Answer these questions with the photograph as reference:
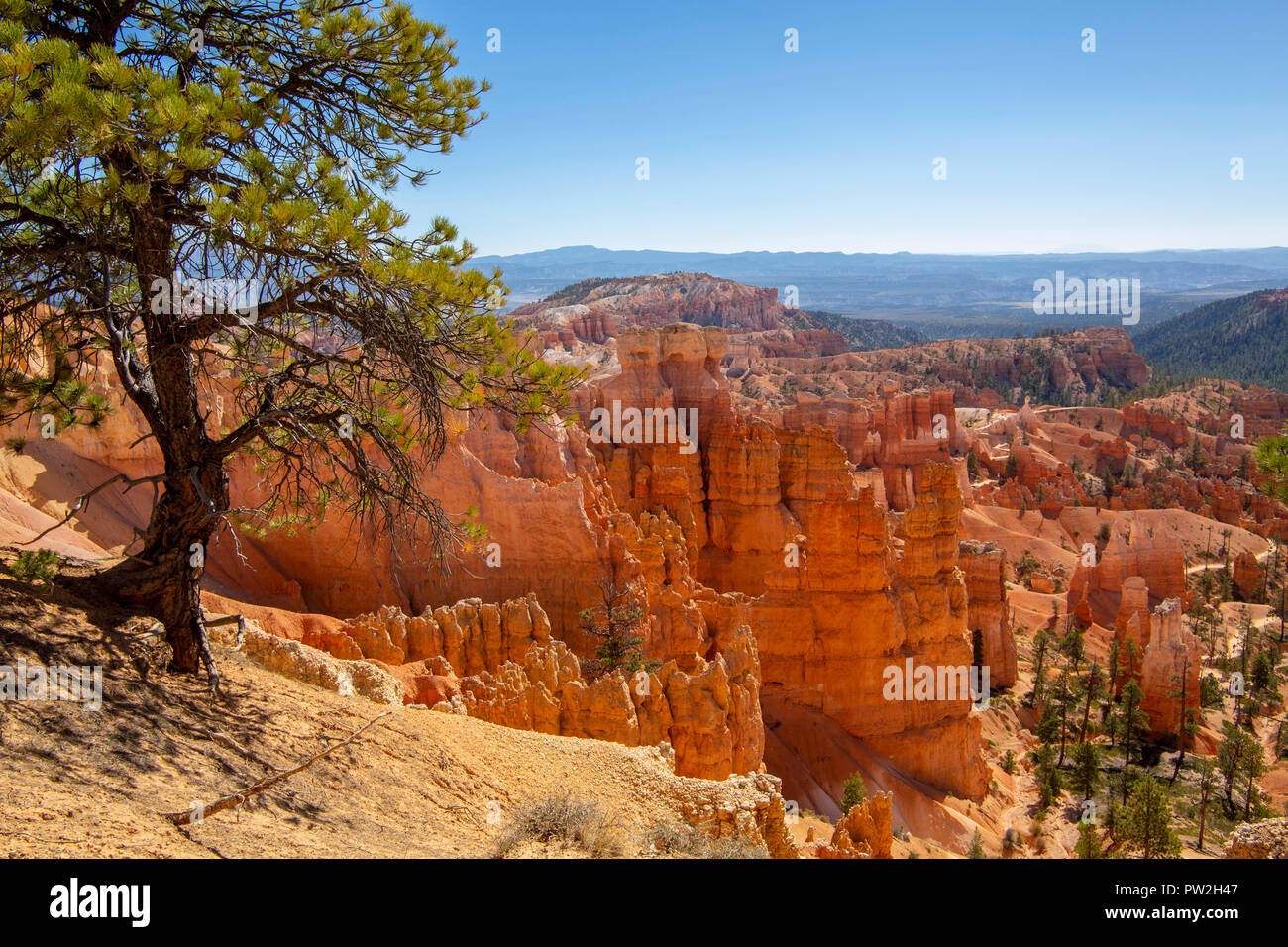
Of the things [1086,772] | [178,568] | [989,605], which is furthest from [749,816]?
[989,605]

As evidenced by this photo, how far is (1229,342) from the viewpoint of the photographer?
160 metres

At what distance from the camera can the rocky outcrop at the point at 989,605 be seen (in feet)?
110

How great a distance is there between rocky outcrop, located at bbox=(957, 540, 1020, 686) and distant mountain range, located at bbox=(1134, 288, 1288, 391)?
11608 centimetres

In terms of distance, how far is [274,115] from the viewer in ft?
21.4

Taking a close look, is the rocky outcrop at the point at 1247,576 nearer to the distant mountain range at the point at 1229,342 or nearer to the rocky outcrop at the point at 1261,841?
the rocky outcrop at the point at 1261,841

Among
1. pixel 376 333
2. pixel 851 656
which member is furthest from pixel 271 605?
pixel 851 656

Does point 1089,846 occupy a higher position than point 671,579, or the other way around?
point 671,579

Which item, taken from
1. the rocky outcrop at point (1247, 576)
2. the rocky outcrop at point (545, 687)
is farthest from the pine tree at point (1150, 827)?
the rocky outcrop at point (1247, 576)

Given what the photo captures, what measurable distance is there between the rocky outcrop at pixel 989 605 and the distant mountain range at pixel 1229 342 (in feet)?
381

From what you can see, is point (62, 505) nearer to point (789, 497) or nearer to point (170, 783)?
point (170, 783)

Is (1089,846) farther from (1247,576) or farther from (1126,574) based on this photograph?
(1247,576)

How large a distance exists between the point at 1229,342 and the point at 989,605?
16212 cm

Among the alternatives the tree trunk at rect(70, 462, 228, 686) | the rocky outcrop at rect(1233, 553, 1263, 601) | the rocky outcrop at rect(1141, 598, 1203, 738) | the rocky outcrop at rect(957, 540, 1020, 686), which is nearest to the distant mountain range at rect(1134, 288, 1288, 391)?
the rocky outcrop at rect(1233, 553, 1263, 601)
